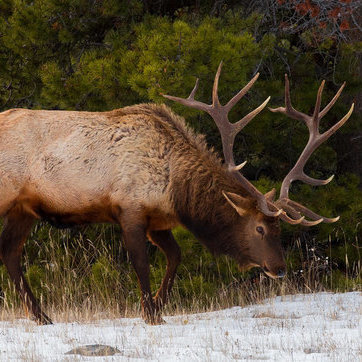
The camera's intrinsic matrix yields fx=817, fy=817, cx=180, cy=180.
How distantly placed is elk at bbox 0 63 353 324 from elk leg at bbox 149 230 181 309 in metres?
0.20

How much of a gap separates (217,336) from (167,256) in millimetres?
1708

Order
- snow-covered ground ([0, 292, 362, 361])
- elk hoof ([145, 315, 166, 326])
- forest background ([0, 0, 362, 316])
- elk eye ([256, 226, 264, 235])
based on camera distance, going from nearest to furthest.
Result: snow-covered ground ([0, 292, 362, 361]), elk hoof ([145, 315, 166, 326]), elk eye ([256, 226, 264, 235]), forest background ([0, 0, 362, 316])

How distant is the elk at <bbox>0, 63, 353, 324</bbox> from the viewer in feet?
22.5

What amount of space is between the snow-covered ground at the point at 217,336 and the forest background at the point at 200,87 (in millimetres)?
1201

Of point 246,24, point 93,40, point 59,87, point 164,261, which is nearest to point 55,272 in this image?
point 164,261

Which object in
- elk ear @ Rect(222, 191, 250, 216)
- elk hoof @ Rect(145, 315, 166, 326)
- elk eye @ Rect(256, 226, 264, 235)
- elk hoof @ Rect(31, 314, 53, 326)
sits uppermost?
elk ear @ Rect(222, 191, 250, 216)

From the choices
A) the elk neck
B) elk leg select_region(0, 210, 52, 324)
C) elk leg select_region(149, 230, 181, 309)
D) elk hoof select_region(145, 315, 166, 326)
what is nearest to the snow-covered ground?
elk hoof select_region(145, 315, 166, 326)

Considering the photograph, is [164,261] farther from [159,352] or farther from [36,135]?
[159,352]

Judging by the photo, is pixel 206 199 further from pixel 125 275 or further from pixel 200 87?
pixel 125 275

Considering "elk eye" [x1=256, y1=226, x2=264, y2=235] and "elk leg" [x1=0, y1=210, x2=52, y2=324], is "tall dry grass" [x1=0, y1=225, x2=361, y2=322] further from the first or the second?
"elk eye" [x1=256, y1=226, x2=264, y2=235]

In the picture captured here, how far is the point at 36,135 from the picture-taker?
7.09 m

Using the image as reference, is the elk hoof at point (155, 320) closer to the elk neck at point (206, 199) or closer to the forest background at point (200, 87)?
the elk neck at point (206, 199)

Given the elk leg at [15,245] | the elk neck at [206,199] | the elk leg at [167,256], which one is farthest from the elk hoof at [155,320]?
the elk leg at [15,245]

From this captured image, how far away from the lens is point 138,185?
6.79 metres
